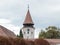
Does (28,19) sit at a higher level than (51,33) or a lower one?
higher

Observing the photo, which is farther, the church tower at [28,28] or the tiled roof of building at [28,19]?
the tiled roof of building at [28,19]

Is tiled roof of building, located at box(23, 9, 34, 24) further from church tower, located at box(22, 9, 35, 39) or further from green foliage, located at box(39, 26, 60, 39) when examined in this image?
green foliage, located at box(39, 26, 60, 39)

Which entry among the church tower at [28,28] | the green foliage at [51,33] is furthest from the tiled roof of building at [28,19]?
the green foliage at [51,33]

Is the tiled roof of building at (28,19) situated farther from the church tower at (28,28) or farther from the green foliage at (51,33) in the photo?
the green foliage at (51,33)

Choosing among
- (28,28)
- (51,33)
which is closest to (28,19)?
(28,28)

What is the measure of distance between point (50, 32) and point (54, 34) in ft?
6.44

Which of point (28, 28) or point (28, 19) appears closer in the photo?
point (28, 28)

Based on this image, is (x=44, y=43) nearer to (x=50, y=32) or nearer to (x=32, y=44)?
(x=32, y=44)

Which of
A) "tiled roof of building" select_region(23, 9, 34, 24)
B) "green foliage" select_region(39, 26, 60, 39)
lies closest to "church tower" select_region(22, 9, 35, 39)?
"tiled roof of building" select_region(23, 9, 34, 24)

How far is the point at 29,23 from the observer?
95.8m

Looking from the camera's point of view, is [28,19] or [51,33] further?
[28,19]

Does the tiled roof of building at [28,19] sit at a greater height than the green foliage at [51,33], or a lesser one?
greater

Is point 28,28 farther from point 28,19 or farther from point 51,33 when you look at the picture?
point 51,33

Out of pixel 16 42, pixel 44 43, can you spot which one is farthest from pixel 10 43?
pixel 44 43
